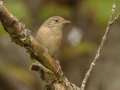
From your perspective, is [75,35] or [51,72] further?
[75,35]

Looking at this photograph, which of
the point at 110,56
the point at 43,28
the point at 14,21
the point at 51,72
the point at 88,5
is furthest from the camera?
the point at 110,56

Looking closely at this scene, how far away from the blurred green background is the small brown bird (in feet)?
8.96

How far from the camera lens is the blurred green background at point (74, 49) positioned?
8852mm

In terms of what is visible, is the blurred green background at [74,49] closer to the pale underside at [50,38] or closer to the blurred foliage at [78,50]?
the blurred foliage at [78,50]

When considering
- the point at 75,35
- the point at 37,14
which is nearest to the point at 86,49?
the point at 75,35

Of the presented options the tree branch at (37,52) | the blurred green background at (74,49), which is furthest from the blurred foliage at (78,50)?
the tree branch at (37,52)

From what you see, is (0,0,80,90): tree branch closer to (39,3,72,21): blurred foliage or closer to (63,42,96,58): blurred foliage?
(63,42,96,58): blurred foliage

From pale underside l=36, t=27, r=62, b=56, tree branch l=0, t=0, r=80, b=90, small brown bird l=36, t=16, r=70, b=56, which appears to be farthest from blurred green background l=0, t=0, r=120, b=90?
tree branch l=0, t=0, r=80, b=90

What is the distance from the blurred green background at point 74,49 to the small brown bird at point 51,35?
273cm

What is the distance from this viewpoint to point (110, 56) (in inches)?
373

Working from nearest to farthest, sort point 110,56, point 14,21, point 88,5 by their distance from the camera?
1. point 14,21
2. point 88,5
3. point 110,56

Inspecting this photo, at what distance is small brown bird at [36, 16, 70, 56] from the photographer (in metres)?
4.96

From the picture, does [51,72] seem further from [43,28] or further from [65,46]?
[65,46]

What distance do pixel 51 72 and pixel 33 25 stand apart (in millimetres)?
4388
